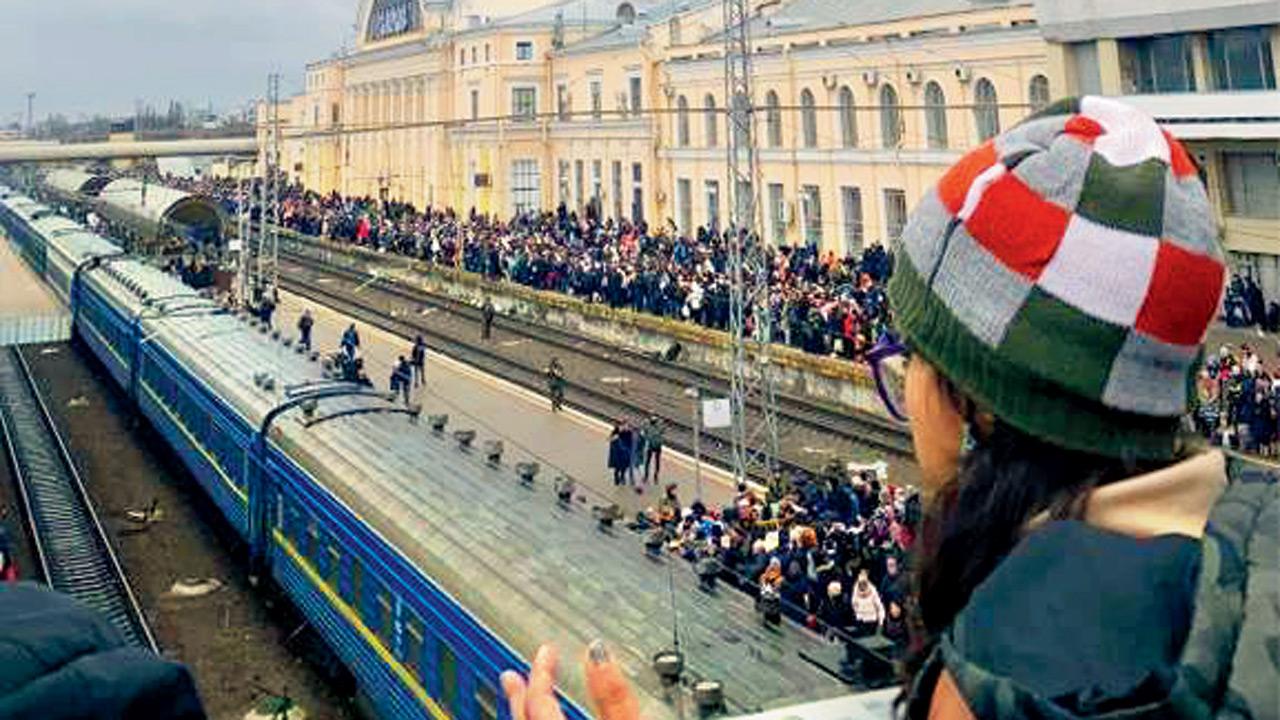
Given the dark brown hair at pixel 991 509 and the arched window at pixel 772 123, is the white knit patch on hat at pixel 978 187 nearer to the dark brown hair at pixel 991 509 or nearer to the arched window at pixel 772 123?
the dark brown hair at pixel 991 509

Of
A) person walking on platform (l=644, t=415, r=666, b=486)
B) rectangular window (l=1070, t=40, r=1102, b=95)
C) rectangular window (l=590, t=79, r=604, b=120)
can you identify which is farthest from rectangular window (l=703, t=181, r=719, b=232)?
person walking on platform (l=644, t=415, r=666, b=486)

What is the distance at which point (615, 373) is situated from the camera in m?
25.2

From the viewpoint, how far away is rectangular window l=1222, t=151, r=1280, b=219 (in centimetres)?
2103

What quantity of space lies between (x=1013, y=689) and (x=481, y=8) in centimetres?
5775

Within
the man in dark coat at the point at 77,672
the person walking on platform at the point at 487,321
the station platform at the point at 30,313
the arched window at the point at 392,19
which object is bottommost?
the man in dark coat at the point at 77,672

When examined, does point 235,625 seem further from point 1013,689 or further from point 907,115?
point 907,115

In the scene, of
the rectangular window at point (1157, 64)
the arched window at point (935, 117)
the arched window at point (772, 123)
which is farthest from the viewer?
the arched window at point (772, 123)

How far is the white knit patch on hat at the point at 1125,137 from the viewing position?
131 cm

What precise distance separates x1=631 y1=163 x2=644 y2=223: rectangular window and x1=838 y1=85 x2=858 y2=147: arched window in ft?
35.8

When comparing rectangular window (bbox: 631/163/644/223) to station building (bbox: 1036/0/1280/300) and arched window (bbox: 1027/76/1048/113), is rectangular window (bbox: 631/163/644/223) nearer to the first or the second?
arched window (bbox: 1027/76/1048/113)

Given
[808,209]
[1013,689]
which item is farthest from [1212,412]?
[808,209]

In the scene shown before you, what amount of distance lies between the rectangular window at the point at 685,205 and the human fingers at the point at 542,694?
3714 centimetres

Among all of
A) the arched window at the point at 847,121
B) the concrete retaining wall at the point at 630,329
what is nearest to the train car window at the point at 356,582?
the concrete retaining wall at the point at 630,329

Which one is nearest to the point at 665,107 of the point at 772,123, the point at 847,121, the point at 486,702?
the point at 772,123
